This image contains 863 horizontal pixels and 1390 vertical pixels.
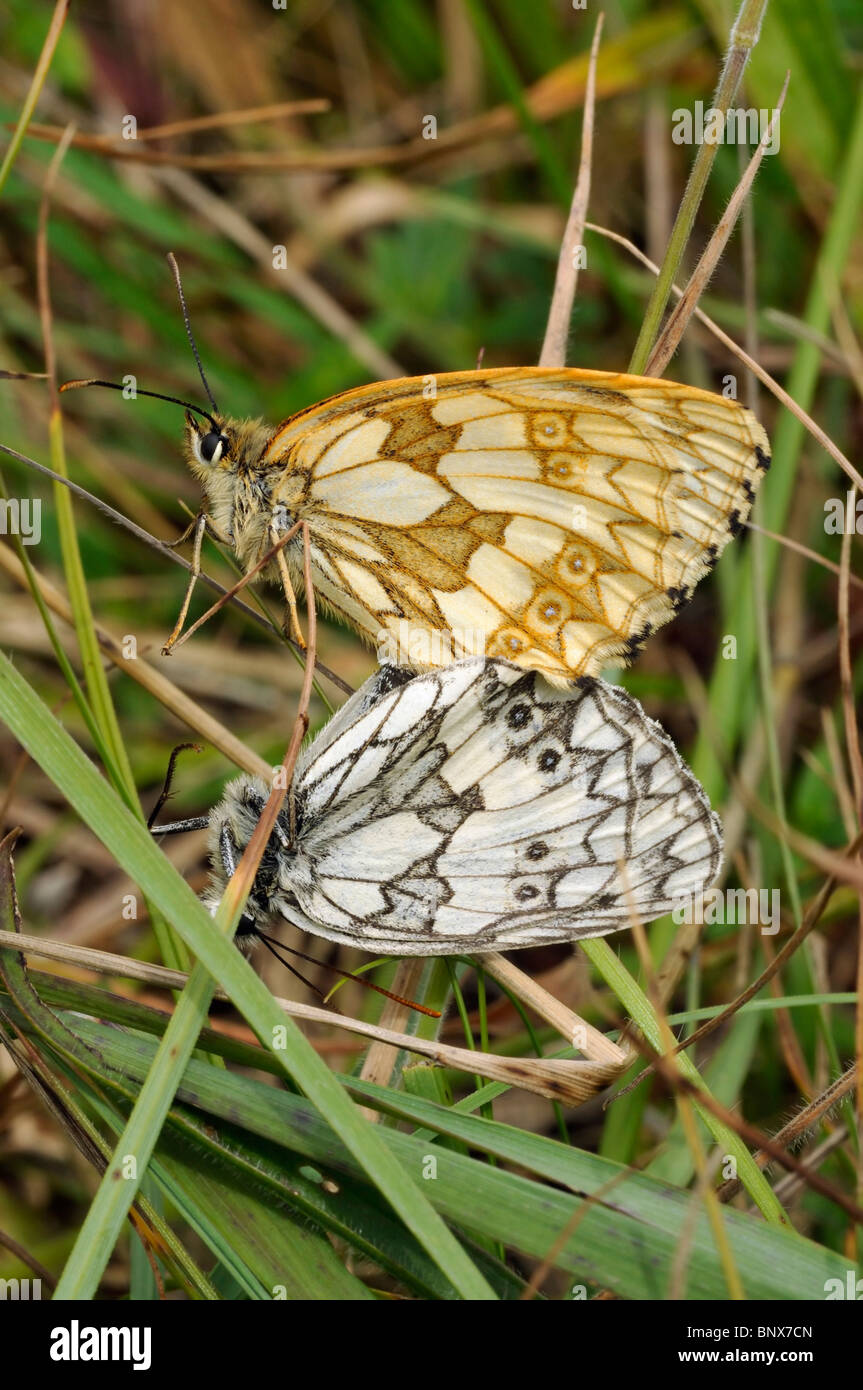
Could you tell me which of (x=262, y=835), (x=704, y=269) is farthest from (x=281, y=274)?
(x=262, y=835)

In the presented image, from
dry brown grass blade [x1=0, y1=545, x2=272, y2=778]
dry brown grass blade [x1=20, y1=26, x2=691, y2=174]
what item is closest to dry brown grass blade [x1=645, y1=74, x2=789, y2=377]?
dry brown grass blade [x1=0, y1=545, x2=272, y2=778]

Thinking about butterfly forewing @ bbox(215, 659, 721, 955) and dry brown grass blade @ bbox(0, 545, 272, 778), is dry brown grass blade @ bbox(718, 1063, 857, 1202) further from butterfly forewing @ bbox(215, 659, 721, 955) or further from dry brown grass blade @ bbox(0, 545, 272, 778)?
dry brown grass blade @ bbox(0, 545, 272, 778)

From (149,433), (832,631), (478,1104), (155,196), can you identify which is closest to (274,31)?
(155,196)

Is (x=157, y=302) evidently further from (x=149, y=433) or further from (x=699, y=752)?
(x=699, y=752)

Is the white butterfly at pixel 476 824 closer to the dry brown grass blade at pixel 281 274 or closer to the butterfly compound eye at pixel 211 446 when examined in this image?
the butterfly compound eye at pixel 211 446

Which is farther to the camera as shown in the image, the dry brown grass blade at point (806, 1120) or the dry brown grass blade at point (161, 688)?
the dry brown grass blade at point (161, 688)

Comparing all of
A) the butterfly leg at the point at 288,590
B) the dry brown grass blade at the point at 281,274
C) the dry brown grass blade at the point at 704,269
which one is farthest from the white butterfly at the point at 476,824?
the dry brown grass blade at the point at 281,274
